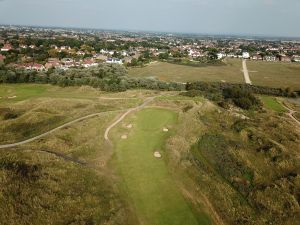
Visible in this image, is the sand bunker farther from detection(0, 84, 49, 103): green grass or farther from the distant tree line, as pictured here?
the distant tree line

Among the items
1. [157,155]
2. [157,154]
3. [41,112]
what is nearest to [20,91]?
[41,112]

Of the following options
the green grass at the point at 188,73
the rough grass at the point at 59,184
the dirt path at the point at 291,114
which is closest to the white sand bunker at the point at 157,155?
the rough grass at the point at 59,184

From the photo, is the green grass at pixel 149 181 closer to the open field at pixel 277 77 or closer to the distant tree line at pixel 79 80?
the distant tree line at pixel 79 80

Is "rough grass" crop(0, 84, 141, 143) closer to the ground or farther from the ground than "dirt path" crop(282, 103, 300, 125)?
farther from the ground

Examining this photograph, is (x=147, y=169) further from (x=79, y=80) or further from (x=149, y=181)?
(x=79, y=80)

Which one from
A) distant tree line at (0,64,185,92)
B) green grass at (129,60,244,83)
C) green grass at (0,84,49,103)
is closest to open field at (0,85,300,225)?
green grass at (0,84,49,103)

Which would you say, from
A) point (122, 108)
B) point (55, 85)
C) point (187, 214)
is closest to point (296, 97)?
point (122, 108)
